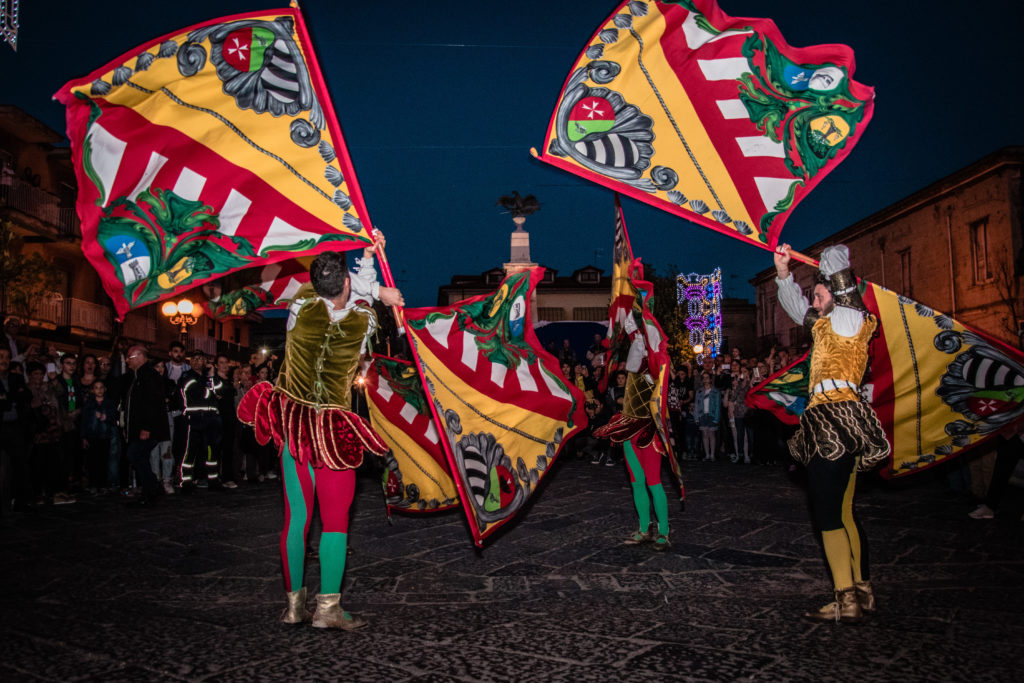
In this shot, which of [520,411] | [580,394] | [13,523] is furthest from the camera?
[13,523]

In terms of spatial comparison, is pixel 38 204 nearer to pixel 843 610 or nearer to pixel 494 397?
pixel 494 397

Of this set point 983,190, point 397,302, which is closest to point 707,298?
point 983,190

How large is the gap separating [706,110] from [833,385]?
2158 millimetres

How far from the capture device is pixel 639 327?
5.96 meters

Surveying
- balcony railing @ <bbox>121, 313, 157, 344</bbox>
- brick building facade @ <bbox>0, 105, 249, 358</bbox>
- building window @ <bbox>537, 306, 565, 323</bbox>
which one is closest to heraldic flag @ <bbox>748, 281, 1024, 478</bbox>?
brick building facade @ <bbox>0, 105, 249, 358</bbox>

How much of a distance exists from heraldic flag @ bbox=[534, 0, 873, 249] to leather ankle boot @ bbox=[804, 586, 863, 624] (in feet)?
7.56

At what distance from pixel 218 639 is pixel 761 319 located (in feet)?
151

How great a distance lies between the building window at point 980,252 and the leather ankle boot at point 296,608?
27.7 metres

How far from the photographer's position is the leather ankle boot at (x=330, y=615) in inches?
149

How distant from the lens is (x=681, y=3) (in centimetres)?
515

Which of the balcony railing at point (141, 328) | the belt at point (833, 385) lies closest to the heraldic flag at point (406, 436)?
the belt at point (833, 385)

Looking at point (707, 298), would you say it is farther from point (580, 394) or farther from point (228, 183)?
point (228, 183)

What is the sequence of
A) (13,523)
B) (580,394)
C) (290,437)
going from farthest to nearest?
1. (13,523)
2. (580,394)
3. (290,437)

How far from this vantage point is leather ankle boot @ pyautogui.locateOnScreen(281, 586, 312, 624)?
12.8 ft
